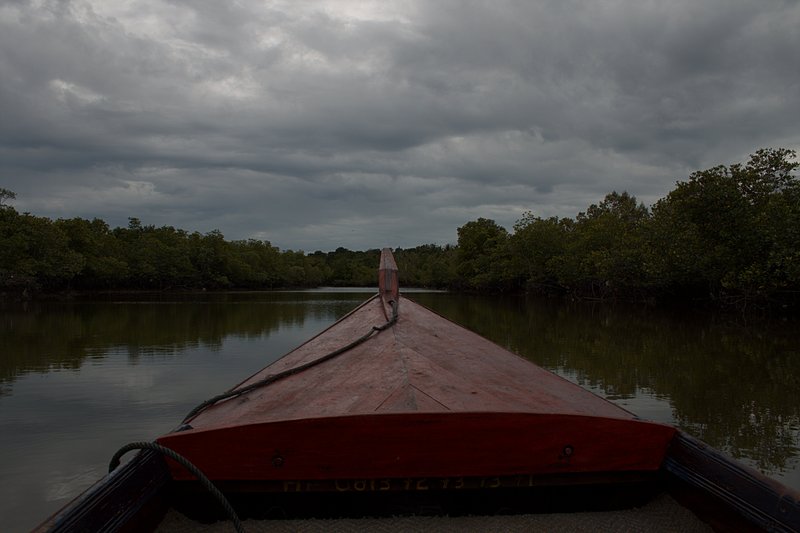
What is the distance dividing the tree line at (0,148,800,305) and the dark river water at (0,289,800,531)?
354 centimetres

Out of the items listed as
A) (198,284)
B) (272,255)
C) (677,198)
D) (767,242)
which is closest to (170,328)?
(677,198)

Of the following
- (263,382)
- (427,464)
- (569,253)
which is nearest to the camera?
(427,464)

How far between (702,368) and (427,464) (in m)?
8.86

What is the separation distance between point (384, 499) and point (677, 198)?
20.8 m

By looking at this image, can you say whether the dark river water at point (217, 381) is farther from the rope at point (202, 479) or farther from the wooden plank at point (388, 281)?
the wooden plank at point (388, 281)

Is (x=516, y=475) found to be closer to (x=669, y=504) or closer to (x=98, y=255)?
(x=669, y=504)

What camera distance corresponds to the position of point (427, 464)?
2.19 m

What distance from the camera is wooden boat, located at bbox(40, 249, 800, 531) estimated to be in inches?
82.0

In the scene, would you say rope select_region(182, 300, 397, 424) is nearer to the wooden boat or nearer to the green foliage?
the wooden boat

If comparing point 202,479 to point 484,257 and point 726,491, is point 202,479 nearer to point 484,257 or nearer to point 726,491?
point 726,491

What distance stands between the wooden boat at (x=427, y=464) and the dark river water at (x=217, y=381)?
233 centimetres

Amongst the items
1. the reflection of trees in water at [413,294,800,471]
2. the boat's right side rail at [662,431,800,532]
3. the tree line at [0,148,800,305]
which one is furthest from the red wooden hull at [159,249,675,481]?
the tree line at [0,148,800,305]

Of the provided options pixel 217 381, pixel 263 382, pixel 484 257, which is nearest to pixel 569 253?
pixel 484 257

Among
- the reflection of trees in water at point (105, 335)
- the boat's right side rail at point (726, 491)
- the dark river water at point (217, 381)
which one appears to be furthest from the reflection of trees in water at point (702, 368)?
the reflection of trees in water at point (105, 335)
